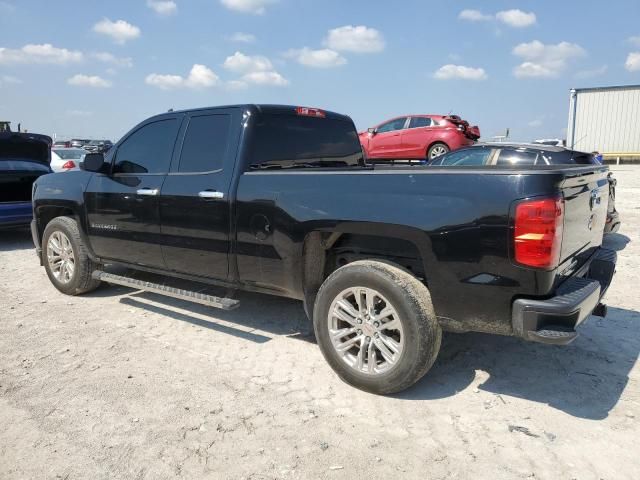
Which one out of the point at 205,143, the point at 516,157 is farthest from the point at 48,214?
the point at 516,157

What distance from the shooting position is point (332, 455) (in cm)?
275

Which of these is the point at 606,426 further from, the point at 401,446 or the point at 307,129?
the point at 307,129

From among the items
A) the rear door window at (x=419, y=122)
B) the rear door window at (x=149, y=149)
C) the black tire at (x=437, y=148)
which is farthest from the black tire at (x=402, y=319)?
the rear door window at (x=419, y=122)

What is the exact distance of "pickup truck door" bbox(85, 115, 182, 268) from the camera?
15.4 feet

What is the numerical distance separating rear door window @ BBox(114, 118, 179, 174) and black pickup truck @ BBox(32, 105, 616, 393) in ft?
0.05

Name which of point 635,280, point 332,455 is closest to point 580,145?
point 635,280

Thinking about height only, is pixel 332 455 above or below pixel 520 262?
below

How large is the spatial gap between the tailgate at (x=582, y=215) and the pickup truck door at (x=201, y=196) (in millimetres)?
2401

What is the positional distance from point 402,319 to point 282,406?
95 cm

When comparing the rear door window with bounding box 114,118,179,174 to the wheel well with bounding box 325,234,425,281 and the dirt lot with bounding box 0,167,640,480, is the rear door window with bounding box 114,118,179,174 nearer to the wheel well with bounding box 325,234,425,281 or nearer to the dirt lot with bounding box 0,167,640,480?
the dirt lot with bounding box 0,167,640,480

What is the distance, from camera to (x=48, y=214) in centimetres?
600

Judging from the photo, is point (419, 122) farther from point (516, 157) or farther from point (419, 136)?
point (516, 157)

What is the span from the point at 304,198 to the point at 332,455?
5.54ft

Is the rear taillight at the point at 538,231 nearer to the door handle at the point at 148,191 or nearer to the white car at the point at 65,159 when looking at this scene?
the door handle at the point at 148,191
